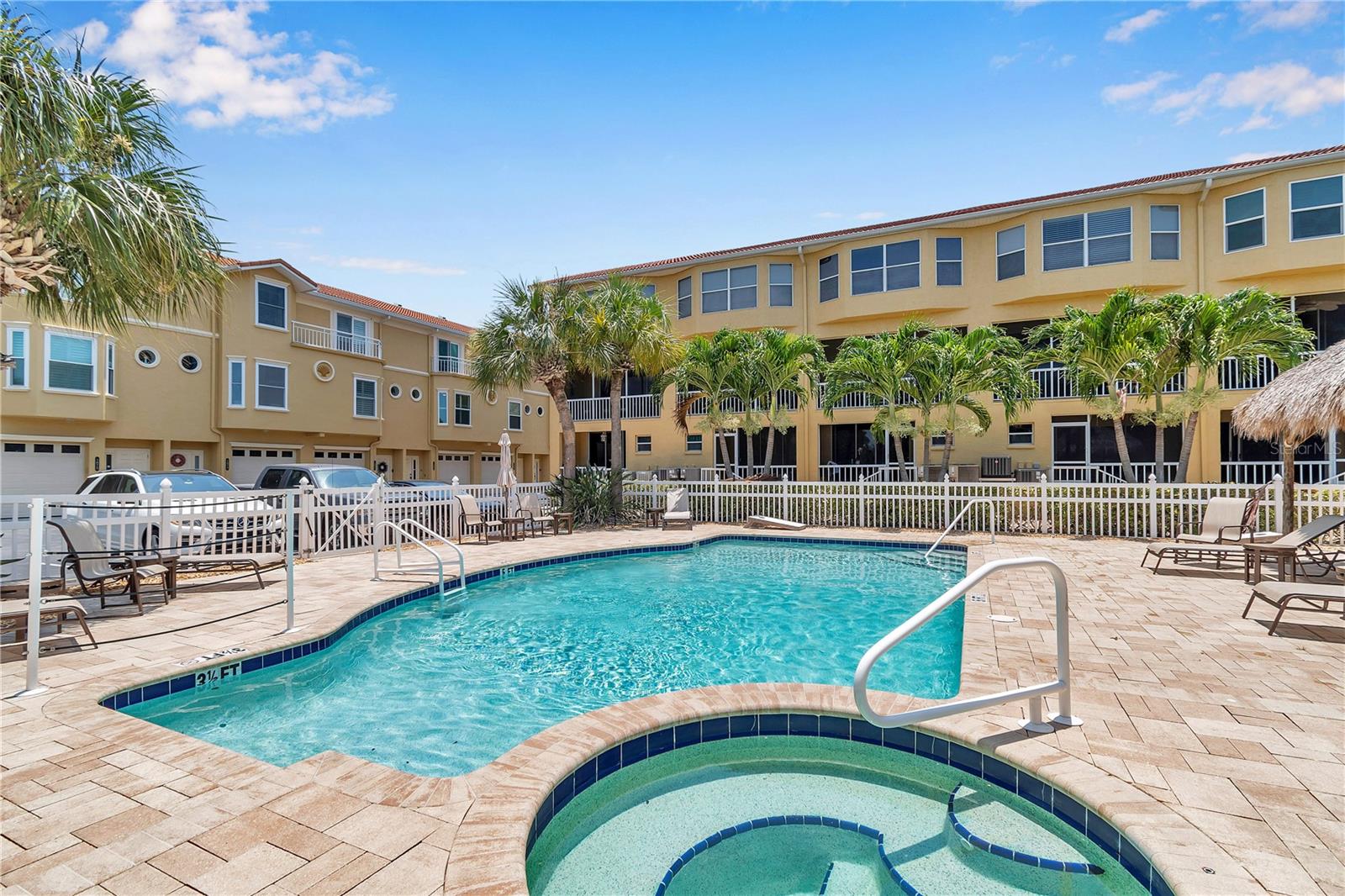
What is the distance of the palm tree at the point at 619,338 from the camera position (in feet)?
54.0

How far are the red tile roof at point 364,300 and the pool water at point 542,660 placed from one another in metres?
18.2

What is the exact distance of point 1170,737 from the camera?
144 inches

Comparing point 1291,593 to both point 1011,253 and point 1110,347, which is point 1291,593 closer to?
point 1110,347

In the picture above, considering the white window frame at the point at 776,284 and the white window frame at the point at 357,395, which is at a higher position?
the white window frame at the point at 776,284

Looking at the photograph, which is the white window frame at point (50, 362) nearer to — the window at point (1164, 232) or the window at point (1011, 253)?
the window at point (1011, 253)

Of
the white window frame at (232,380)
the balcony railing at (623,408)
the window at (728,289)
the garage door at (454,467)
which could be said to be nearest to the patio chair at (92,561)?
the white window frame at (232,380)

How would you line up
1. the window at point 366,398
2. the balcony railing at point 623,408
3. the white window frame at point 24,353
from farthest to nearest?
the window at point 366,398
the balcony railing at point 623,408
the white window frame at point 24,353

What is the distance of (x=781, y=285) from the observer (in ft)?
73.7

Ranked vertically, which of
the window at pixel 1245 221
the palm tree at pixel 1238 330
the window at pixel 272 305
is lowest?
the palm tree at pixel 1238 330

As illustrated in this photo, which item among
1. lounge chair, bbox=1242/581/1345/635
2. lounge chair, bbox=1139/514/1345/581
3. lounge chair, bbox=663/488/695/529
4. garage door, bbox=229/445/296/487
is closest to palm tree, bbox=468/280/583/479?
lounge chair, bbox=663/488/695/529

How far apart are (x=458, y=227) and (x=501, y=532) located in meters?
7.26

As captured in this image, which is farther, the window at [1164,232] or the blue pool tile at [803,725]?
the window at [1164,232]

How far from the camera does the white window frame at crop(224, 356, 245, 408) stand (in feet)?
69.8

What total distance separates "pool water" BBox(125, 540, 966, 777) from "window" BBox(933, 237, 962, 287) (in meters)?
13.1
